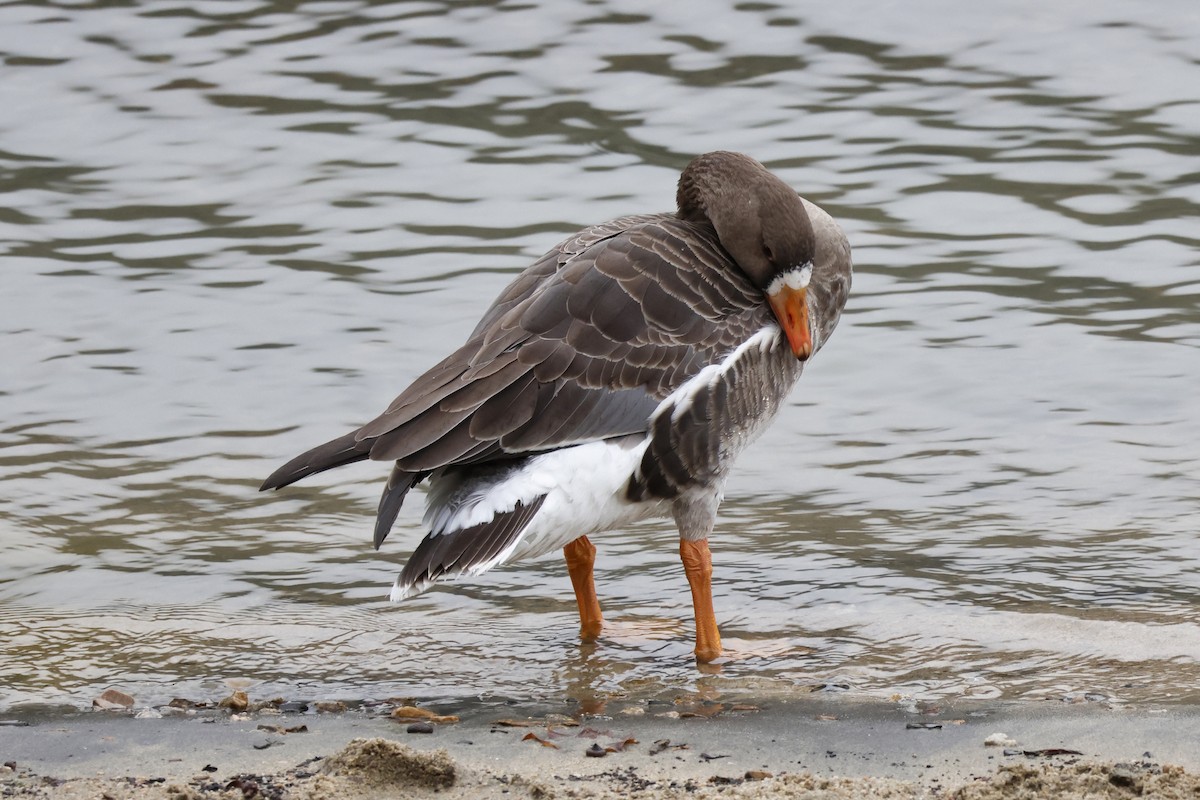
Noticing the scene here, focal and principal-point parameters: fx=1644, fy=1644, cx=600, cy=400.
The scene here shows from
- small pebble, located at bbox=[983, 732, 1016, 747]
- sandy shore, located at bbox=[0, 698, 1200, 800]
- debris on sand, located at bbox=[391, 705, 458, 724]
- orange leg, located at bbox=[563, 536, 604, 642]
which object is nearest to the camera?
sandy shore, located at bbox=[0, 698, 1200, 800]

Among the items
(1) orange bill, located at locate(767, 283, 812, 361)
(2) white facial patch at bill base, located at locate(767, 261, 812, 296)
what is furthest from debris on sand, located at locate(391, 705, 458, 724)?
(2) white facial patch at bill base, located at locate(767, 261, 812, 296)

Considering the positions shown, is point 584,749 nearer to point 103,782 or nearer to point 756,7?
point 103,782

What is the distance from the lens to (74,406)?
27.6 ft

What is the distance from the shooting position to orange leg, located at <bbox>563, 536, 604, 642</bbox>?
607 cm

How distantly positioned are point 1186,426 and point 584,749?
170 inches

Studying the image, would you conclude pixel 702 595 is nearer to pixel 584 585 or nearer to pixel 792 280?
pixel 584 585

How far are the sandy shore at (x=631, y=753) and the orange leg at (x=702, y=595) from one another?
62cm

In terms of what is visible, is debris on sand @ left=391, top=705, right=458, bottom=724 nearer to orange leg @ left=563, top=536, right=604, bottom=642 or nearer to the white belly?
the white belly

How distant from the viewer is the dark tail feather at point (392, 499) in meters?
5.28

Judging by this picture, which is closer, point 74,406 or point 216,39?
point 74,406

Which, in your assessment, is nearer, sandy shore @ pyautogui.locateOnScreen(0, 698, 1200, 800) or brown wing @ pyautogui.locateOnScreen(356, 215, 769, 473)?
sandy shore @ pyautogui.locateOnScreen(0, 698, 1200, 800)

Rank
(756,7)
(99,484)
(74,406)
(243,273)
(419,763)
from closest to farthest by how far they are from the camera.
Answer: (419,763) → (99,484) → (74,406) → (243,273) → (756,7)

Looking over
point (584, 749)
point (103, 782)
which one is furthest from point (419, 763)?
point (103, 782)

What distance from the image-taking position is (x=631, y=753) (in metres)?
4.61
